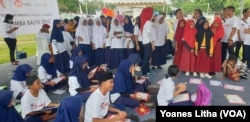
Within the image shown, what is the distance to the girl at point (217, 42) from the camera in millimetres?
4953

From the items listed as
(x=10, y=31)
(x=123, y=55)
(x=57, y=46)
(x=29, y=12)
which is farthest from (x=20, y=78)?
(x=29, y=12)

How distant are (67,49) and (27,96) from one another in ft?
10.8

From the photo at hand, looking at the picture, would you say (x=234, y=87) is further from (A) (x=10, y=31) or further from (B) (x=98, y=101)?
(A) (x=10, y=31)

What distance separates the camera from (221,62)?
17.6 ft

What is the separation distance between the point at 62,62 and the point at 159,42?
227cm

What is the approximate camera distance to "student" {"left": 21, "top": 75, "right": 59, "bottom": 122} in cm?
295

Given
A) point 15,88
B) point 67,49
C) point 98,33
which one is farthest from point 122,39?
point 15,88

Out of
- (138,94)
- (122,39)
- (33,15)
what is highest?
(33,15)

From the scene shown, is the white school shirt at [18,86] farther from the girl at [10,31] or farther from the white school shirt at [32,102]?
the girl at [10,31]

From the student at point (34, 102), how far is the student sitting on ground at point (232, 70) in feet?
12.1

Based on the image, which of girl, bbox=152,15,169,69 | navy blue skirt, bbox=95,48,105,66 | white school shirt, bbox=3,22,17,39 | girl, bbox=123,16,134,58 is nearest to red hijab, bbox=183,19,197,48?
girl, bbox=152,15,169,69

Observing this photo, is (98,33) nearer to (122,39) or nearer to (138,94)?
(122,39)

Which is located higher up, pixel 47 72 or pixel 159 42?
pixel 159 42

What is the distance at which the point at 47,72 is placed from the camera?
183 inches
